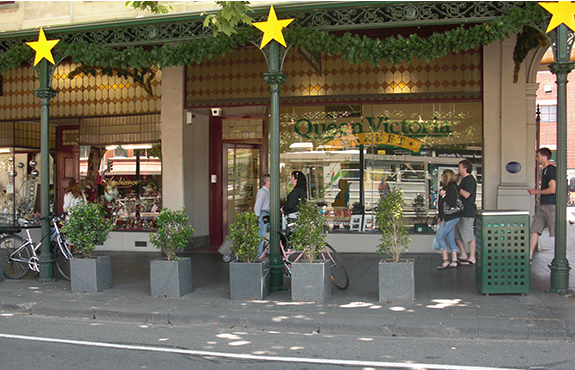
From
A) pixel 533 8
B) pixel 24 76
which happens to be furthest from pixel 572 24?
pixel 24 76

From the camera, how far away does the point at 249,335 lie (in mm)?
6219

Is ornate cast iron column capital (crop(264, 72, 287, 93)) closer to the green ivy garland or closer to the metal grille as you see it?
the green ivy garland

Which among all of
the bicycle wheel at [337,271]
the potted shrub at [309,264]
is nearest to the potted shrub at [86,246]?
the potted shrub at [309,264]

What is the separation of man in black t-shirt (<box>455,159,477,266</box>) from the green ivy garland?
2.40 metres

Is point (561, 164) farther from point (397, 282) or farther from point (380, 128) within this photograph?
point (380, 128)

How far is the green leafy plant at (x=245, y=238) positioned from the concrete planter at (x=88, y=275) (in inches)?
91.3

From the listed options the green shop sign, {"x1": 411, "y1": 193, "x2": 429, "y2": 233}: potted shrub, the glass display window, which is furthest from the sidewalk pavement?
the glass display window

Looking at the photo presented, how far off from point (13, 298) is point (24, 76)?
7643 millimetres

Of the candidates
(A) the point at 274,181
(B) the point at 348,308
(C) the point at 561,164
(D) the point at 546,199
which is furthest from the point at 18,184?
(C) the point at 561,164

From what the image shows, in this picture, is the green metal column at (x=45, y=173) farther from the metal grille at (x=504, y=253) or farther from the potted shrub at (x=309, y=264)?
the metal grille at (x=504, y=253)

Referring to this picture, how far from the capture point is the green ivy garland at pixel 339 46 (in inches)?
298

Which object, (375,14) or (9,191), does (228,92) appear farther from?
(9,191)

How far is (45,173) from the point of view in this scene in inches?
361

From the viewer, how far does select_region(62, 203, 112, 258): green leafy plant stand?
826 centimetres
